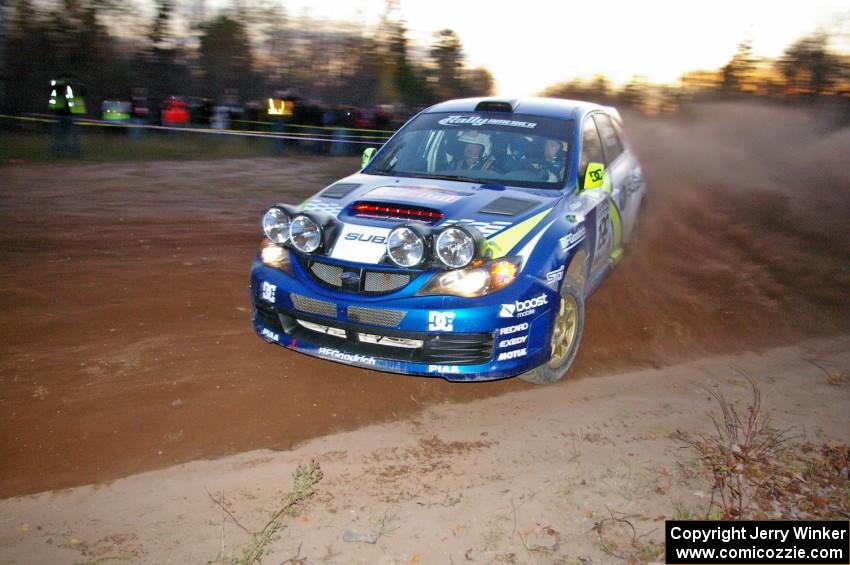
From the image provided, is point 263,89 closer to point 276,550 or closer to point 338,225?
point 338,225

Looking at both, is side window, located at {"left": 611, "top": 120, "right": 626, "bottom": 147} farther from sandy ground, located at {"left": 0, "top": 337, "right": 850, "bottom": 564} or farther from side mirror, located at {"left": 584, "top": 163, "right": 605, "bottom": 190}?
sandy ground, located at {"left": 0, "top": 337, "right": 850, "bottom": 564}

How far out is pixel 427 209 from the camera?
4.93 meters

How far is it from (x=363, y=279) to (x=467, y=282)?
64 cm

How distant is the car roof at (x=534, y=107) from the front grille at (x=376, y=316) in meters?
2.48

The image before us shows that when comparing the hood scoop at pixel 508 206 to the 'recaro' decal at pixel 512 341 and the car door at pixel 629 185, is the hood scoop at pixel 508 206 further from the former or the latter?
the car door at pixel 629 185

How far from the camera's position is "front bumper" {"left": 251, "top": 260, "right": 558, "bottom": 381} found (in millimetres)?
4508

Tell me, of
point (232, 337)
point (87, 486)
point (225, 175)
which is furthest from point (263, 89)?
point (87, 486)

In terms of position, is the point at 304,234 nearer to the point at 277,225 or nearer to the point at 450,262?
the point at 277,225

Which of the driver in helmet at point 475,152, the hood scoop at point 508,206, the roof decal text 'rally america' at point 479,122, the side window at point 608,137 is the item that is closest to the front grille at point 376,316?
the hood scoop at point 508,206

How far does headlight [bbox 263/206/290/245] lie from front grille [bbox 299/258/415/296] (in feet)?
1.29

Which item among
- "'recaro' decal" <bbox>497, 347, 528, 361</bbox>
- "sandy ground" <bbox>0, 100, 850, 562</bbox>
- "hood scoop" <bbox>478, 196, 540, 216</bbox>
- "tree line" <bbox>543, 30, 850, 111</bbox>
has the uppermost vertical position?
"tree line" <bbox>543, 30, 850, 111</bbox>

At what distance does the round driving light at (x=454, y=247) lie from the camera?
4504 millimetres

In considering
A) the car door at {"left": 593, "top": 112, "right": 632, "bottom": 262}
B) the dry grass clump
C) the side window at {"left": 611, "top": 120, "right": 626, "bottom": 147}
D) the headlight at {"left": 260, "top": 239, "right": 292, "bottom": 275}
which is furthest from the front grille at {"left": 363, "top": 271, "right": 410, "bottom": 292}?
the side window at {"left": 611, "top": 120, "right": 626, "bottom": 147}

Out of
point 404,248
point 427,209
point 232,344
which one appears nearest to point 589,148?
point 427,209
